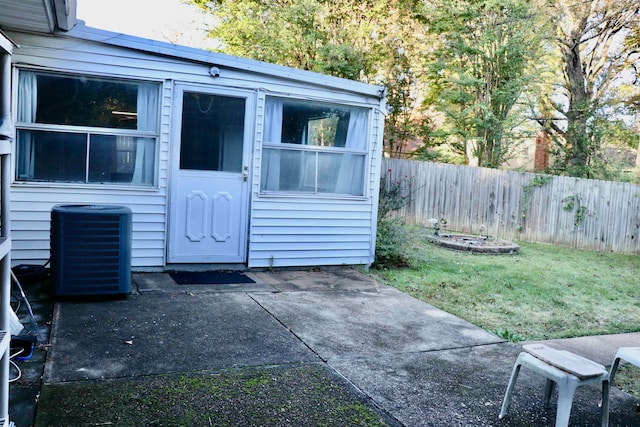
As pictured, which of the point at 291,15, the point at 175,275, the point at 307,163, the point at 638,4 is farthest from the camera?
Answer: the point at 291,15

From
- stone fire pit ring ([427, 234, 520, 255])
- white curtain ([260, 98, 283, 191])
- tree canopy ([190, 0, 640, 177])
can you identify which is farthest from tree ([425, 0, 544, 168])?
white curtain ([260, 98, 283, 191])

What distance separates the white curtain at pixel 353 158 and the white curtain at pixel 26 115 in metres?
3.72

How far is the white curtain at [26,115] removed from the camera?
17.6 ft

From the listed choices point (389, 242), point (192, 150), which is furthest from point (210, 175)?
point (389, 242)

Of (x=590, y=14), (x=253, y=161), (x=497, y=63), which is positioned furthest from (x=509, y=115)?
(x=253, y=161)

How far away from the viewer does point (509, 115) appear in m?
15.5

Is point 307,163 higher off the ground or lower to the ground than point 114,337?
higher

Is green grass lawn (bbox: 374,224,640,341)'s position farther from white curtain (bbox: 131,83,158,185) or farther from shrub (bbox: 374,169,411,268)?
white curtain (bbox: 131,83,158,185)

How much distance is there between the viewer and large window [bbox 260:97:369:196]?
21.7 ft

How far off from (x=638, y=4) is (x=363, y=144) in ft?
33.5

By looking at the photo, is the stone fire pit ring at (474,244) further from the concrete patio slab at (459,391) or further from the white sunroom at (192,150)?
the concrete patio slab at (459,391)

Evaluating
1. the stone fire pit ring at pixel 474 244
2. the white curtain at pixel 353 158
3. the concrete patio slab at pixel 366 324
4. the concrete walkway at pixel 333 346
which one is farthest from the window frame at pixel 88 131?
the stone fire pit ring at pixel 474 244

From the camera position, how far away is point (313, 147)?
6.83 metres

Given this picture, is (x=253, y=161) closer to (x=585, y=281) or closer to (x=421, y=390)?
(x=421, y=390)
